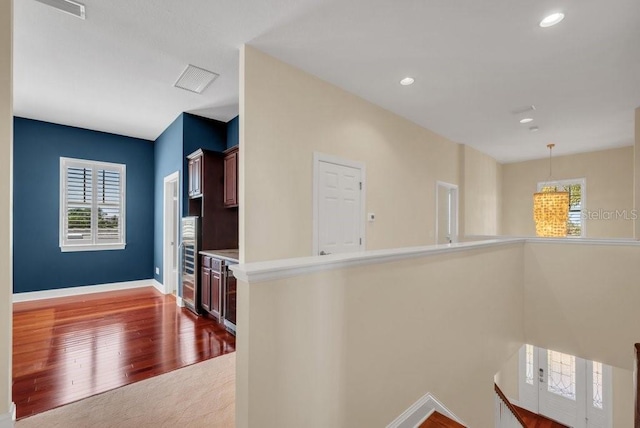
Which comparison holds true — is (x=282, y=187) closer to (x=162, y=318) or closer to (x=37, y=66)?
(x=162, y=318)

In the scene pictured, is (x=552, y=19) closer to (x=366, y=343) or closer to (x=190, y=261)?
(x=366, y=343)

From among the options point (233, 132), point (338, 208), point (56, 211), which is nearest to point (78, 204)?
point (56, 211)

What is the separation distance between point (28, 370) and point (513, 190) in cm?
923

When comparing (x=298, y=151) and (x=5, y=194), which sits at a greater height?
(x=298, y=151)

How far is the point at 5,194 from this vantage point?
5.94 ft

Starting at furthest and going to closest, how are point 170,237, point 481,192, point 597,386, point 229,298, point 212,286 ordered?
point 481,192 → point 597,386 → point 170,237 → point 212,286 → point 229,298

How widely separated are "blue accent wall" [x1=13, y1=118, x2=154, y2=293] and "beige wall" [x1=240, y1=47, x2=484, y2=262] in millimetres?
4395

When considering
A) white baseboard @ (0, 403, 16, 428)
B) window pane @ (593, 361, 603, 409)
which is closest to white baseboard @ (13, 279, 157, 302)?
white baseboard @ (0, 403, 16, 428)

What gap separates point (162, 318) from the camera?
13.3 ft

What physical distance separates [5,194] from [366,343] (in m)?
2.41

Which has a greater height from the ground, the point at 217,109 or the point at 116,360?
the point at 217,109

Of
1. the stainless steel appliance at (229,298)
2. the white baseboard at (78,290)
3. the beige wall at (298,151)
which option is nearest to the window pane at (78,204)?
the white baseboard at (78,290)

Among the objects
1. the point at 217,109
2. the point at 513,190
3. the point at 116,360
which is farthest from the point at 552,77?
the point at 116,360

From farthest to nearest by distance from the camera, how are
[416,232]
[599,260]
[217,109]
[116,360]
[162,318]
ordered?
1. [416,232]
2. [217,109]
3. [162,318]
4. [599,260]
5. [116,360]
